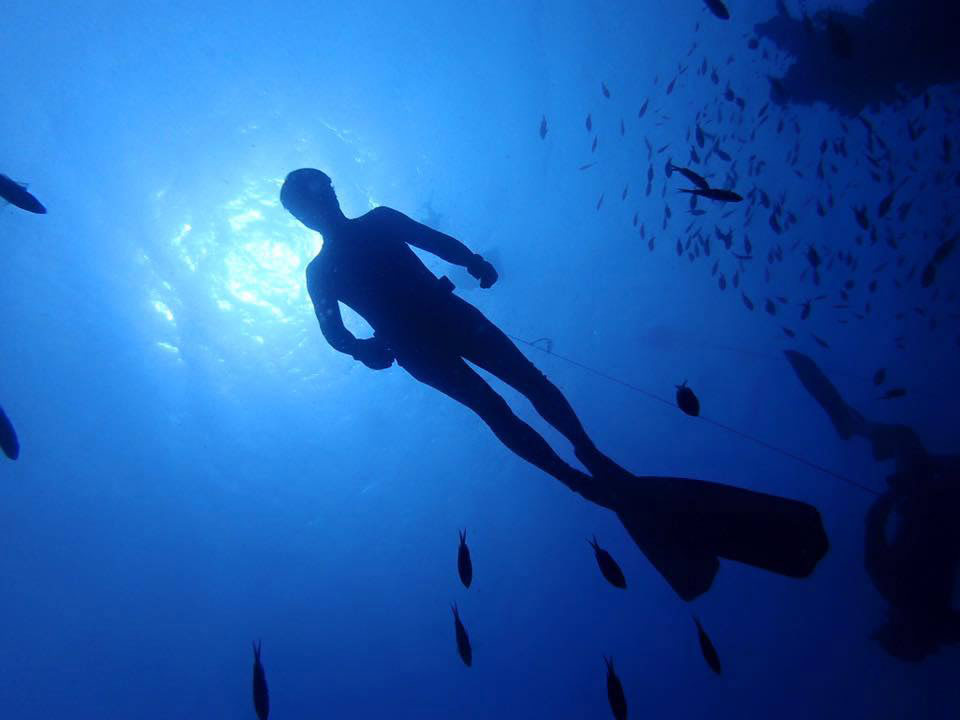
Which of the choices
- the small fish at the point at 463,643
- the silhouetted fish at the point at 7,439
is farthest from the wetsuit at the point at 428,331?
the silhouetted fish at the point at 7,439

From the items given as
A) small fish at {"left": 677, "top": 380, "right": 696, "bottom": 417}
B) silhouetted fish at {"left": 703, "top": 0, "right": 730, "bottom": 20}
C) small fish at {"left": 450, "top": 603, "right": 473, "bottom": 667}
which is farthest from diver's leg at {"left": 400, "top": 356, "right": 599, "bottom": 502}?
silhouetted fish at {"left": 703, "top": 0, "right": 730, "bottom": 20}

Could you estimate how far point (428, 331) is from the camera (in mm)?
5004

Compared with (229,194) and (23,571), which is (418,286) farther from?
(23,571)

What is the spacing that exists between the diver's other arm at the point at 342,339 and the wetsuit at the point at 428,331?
0.03ft

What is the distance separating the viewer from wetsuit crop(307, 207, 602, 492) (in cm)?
501

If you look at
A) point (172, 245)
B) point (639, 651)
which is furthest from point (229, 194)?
point (639, 651)

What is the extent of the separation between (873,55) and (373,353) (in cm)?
1876

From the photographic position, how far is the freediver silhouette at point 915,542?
40.5 ft

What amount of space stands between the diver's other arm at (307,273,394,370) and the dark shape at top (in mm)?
14752

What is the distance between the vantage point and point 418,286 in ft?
16.5

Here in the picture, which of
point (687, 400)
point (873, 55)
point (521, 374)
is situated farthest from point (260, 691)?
point (873, 55)

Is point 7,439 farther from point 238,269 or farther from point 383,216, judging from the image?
point 238,269

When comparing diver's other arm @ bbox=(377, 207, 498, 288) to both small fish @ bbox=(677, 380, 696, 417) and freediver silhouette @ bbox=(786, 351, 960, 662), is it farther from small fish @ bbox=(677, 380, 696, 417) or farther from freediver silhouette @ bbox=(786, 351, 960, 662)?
freediver silhouette @ bbox=(786, 351, 960, 662)

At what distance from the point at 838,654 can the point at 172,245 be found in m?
32.9
